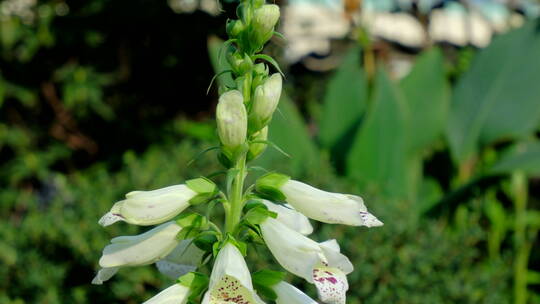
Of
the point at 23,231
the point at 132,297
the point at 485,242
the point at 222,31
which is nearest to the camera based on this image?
the point at 132,297

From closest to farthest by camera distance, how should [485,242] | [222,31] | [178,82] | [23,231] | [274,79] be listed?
[274,79] < [23,231] < [485,242] < [222,31] < [178,82]

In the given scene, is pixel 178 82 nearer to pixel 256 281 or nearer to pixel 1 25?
pixel 1 25

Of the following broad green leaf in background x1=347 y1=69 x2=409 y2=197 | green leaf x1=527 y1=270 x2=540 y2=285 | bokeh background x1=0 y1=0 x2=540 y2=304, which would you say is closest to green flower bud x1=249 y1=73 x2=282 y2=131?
bokeh background x1=0 y1=0 x2=540 y2=304

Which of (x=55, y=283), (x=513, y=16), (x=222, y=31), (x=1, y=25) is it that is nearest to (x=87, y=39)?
(x=1, y=25)

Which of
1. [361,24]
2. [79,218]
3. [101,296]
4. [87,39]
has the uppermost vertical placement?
[361,24]

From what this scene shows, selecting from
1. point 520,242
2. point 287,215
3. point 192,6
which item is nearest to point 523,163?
point 520,242

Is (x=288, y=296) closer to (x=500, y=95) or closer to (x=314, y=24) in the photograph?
(x=500, y=95)

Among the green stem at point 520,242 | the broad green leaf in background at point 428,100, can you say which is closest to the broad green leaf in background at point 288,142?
the broad green leaf in background at point 428,100
